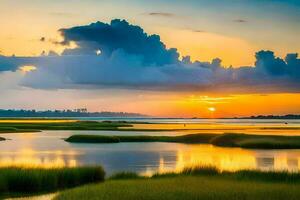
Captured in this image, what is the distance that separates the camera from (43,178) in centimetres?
3198

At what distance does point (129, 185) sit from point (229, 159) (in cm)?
2520

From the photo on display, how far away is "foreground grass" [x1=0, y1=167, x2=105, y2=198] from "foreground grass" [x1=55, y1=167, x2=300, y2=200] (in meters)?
1.87

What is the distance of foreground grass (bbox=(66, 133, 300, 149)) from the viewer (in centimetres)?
6944

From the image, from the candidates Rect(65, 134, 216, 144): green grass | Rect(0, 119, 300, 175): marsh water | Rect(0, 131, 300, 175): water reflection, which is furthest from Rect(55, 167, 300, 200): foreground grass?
Rect(65, 134, 216, 144): green grass

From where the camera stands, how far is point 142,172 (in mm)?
42438

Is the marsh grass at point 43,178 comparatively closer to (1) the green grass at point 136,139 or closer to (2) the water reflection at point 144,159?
(2) the water reflection at point 144,159

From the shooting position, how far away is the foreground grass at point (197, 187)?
26625 millimetres

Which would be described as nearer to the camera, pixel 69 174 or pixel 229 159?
pixel 69 174

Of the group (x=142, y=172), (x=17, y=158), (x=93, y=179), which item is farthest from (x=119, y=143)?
(x=93, y=179)

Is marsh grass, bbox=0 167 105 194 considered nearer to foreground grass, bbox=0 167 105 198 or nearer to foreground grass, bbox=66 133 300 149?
foreground grass, bbox=0 167 105 198

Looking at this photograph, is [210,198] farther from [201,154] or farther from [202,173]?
[201,154]

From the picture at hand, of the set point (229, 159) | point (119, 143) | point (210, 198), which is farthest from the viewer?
point (119, 143)

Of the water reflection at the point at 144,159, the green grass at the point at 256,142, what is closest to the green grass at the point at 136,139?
the green grass at the point at 256,142

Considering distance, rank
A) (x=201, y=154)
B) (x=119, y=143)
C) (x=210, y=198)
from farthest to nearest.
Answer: (x=119, y=143) → (x=201, y=154) → (x=210, y=198)
